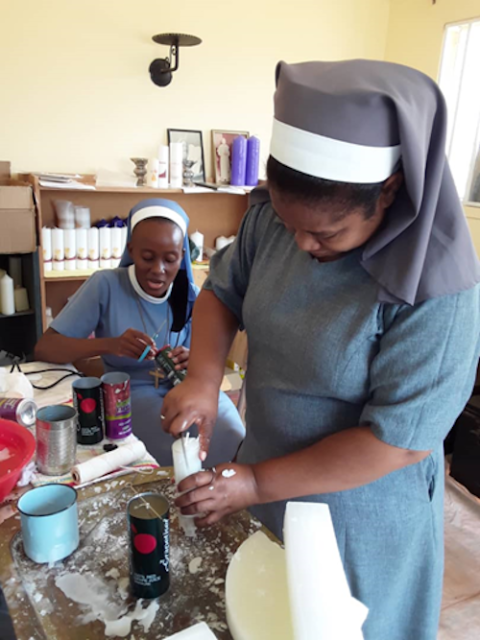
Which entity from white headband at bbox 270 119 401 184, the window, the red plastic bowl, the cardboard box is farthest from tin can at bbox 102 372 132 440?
the window

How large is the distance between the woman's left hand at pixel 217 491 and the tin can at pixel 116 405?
42 cm

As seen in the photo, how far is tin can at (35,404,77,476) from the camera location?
41.5 inches

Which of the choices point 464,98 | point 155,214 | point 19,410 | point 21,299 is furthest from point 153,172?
point 19,410

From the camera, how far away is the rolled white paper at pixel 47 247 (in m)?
2.90

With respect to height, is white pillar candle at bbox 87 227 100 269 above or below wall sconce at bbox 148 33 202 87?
below

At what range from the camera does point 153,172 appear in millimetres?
3168

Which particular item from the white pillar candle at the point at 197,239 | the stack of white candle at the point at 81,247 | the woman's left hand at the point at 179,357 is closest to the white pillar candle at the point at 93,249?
the stack of white candle at the point at 81,247

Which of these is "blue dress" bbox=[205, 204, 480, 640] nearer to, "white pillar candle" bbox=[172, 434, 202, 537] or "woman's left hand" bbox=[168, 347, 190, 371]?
"white pillar candle" bbox=[172, 434, 202, 537]

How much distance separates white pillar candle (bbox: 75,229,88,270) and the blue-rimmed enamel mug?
2326 mm

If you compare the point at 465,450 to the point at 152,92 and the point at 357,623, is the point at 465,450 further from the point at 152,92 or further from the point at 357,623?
the point at 152,92

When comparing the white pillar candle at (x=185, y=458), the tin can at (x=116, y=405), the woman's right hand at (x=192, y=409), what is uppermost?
the woman's right hand at (x=192, y=409)

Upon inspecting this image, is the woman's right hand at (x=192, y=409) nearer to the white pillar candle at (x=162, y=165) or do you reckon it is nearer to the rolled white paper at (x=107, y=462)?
the rolled white paper at (x=107, y=462)

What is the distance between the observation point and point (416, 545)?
0.94 m

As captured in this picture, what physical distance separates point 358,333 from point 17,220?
223 cm
